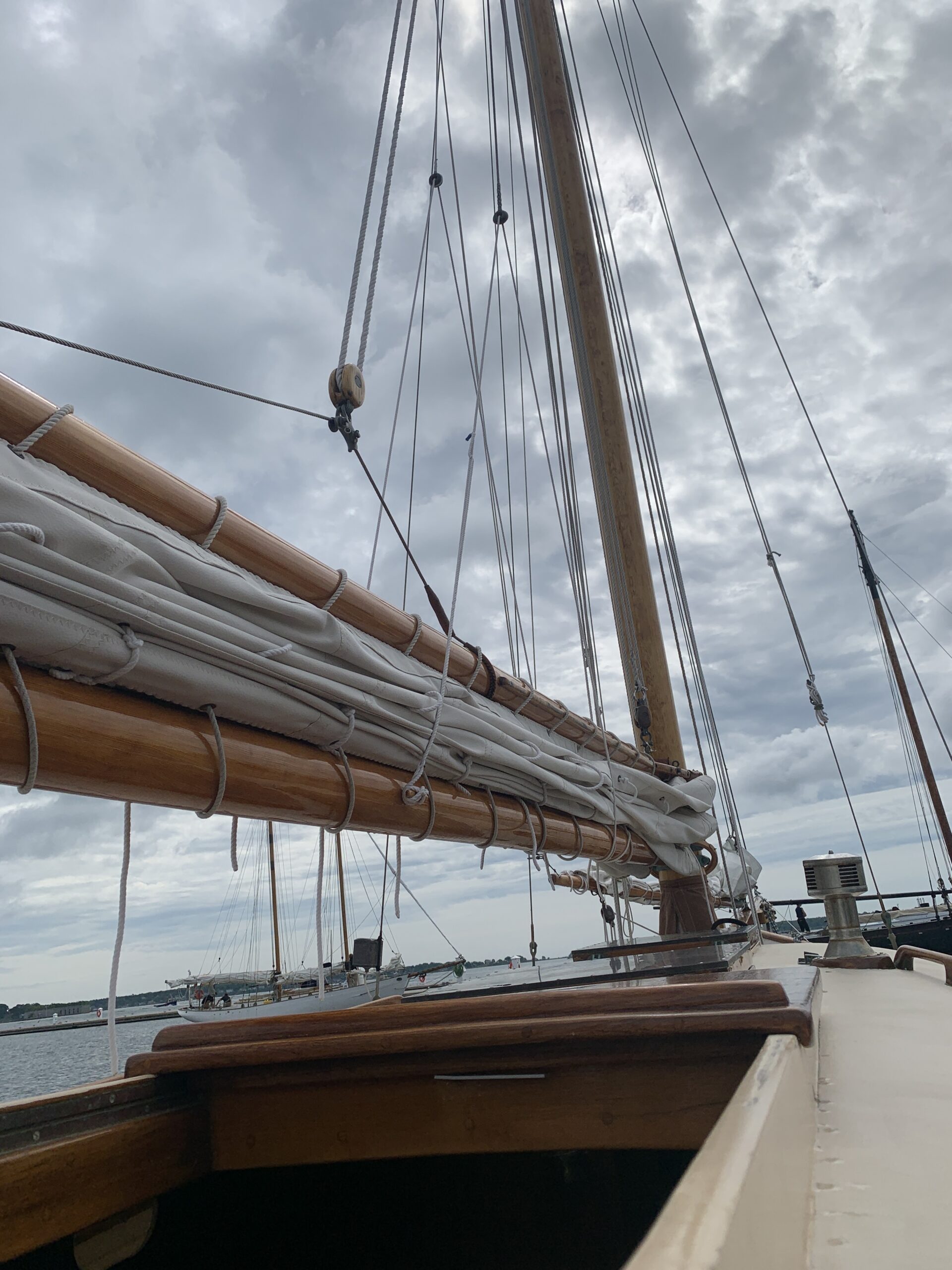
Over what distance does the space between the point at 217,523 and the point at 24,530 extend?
0.52 meters

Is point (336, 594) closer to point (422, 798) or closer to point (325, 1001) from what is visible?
point (422, 798)

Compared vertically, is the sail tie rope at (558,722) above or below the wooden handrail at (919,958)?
above

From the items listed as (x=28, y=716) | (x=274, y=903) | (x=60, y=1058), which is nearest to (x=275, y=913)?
(x=274, y=903)

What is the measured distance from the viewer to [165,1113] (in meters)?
1.56

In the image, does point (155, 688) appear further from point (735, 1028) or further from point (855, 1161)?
point (855, 1161)

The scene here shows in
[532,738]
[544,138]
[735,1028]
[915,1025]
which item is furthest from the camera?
[544,138]

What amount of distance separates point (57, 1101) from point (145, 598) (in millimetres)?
880

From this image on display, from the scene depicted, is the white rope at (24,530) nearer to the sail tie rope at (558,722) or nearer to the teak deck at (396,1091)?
the teak deck at (396,1091)

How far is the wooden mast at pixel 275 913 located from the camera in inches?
918

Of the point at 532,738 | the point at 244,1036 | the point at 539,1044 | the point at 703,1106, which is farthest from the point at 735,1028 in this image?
the point at 532,738

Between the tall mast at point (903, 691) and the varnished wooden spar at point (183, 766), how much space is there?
49.6 ft

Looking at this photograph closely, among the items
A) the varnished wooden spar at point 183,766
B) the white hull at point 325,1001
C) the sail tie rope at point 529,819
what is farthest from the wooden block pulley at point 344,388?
the white hull at point 325,1001

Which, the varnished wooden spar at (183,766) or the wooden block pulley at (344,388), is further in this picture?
the wooden block pulley at (344,388)

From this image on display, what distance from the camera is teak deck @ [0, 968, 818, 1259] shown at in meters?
1.29
